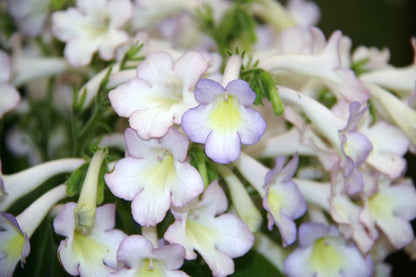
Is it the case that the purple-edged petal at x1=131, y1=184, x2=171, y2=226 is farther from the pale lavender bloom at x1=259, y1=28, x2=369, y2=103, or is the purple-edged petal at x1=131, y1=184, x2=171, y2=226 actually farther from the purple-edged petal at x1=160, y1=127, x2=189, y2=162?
the pale lavender bloom at x1=259, y1=28, x2=369, y2=103

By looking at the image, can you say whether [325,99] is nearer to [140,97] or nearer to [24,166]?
[140,97]

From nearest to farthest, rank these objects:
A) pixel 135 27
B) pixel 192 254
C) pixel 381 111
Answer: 1. pixel 192 254
2. pixel 381 111
3. pixel 135 27

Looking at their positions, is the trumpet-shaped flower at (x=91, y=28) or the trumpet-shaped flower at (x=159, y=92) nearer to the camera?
the trumpet-shaped flower at (x=159, y=92)

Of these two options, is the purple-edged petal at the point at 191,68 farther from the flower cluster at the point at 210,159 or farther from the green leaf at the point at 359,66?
the green leaf at the point at 359,66

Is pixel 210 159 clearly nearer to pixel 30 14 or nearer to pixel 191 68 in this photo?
pixel 191 68

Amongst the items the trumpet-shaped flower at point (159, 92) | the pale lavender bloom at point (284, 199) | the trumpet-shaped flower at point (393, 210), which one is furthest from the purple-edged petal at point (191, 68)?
the trumpet-shaped flower at point (393, 210)

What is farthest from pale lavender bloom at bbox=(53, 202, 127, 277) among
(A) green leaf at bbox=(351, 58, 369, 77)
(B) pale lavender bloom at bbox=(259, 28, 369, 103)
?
(A) green leaf at bbox=(351, 58, 369, 77)

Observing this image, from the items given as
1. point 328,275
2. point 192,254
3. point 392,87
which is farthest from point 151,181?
point 392,87
